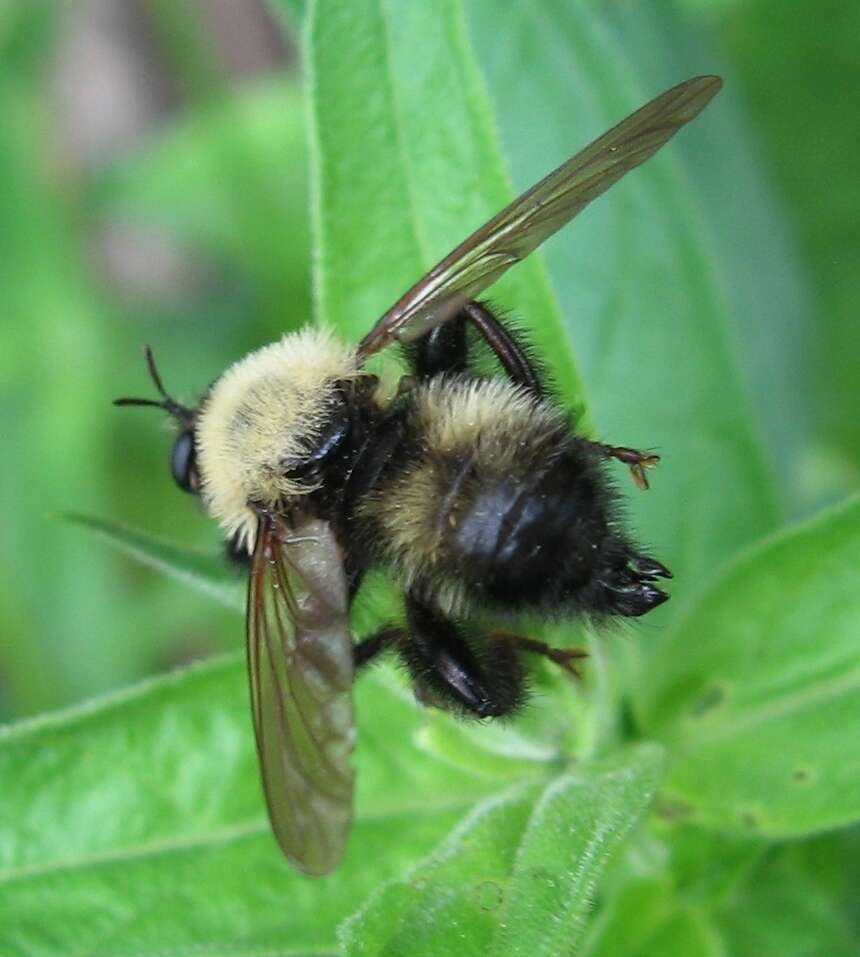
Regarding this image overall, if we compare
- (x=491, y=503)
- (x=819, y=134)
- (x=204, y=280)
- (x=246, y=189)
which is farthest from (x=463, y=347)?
(x=204, y=280)

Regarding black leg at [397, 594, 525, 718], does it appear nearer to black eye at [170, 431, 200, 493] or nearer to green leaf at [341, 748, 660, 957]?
green leaf at [341, 748, 660, 957]

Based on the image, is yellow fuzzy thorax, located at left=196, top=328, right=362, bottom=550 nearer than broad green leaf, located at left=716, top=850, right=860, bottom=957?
Yes

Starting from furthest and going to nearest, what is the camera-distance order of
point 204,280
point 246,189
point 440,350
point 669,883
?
point 204,280 → point 246,189 → point 669,883 → point 440,350

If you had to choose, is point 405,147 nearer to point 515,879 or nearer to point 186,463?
point 186,463

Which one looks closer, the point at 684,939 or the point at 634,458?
the point at 634,458

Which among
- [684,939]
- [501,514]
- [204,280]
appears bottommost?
[684,939]

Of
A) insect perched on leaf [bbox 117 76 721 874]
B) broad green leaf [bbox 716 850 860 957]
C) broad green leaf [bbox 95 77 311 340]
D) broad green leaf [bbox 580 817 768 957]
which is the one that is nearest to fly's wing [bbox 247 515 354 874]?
insect perched on leaf [bbox 117 76 721 874]

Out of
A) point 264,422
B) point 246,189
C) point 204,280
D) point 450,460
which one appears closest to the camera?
point 450,460
